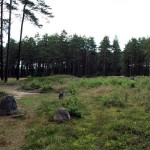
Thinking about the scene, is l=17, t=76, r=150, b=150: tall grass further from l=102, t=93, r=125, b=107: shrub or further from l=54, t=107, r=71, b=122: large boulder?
l=54, t=107, r=71, b=122: large boulder

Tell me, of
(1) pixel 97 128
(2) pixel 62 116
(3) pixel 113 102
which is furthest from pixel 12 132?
(3) pixel 113 102

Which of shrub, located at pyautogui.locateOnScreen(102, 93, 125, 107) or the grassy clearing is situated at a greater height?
shrub, located at pyautogui.locateOnScreen(102, 93, 125, 107)

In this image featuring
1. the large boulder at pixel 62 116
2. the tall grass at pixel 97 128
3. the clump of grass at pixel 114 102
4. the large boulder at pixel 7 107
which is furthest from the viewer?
the clump of grass at pixel 114 102

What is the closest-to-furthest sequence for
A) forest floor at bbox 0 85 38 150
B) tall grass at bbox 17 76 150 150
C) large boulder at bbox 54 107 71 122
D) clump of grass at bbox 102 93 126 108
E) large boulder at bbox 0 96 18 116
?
1. tall grass at bbox 17 76 150 150
2. forest floor at bbox 0 85 38 150
3. large boulder at bbox 54 107 71 122
4. large boulder at bbox 0 96 18 116
5. clump of grass at bbox 102 93 126 108

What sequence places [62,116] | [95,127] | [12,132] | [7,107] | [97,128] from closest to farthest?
[97,128]
[95,127]
[12,132]
[62,116]
[7,107]

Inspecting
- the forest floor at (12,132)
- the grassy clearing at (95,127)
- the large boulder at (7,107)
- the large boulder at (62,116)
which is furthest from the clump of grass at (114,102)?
the large boulder at (7,107)

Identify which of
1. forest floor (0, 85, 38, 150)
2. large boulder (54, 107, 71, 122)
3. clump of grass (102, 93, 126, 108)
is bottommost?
forest floor (0, 85, 38, 150)

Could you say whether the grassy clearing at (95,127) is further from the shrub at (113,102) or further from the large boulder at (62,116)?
the large boulder at (62,116)

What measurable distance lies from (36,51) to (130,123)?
7354 cm

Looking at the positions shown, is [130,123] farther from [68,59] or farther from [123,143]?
[68,59]

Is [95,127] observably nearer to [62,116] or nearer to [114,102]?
[62,116]

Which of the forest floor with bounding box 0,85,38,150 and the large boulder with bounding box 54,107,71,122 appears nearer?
the forest floor with bounding box 0,85,38,150

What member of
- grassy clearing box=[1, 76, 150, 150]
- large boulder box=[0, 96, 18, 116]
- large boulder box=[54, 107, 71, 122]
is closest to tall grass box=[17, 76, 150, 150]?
grassy clearing box=[1, 76, 150, 150]

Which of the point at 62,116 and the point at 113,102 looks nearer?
the point at 62,116
